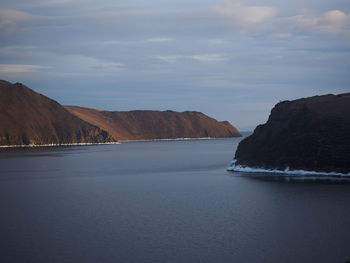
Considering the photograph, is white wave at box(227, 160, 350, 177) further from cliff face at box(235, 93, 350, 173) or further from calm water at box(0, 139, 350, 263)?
calm water at box(0, 139, 350, 263)

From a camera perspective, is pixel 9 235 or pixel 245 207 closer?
pixel 9 235

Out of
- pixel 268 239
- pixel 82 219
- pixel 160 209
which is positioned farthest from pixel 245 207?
pixel 82 219

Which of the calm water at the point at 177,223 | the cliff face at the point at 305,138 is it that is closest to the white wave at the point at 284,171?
the cliff face at the point at 305,138

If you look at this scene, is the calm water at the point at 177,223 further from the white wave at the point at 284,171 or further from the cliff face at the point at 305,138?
the cliff face at the point at 305,138

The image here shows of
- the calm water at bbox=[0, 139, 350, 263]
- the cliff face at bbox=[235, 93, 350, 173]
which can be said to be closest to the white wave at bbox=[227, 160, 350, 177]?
the cliff face at bbox=[235, 93, 350, 173]

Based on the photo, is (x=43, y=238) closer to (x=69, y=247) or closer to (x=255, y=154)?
(x=69, y=247)
